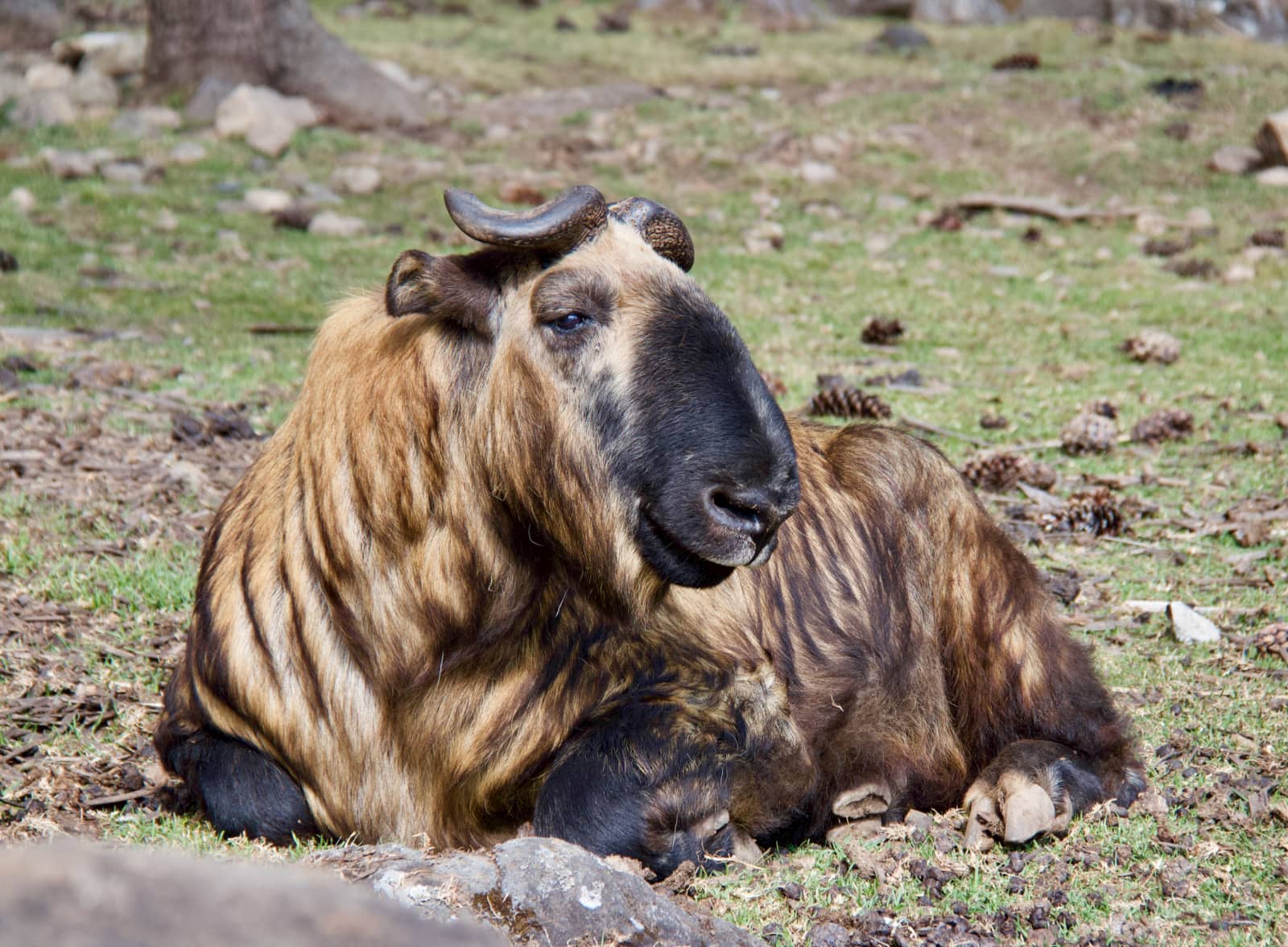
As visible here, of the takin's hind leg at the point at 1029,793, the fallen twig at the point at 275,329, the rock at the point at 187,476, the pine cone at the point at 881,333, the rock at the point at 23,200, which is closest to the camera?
A: the takin's hind leg at the point at 1029,793

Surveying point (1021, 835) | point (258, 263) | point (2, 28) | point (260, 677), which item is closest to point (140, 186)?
point (258, 263)

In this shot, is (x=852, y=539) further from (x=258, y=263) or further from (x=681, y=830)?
(x=258, y=263)

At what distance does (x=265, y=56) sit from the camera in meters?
16.0

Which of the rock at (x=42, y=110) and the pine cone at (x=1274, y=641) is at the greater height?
the pine cone at (x=1274, y=641)

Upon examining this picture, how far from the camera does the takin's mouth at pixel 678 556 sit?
3.27 meters

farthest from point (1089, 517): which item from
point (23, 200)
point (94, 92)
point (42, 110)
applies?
point (94, 92)

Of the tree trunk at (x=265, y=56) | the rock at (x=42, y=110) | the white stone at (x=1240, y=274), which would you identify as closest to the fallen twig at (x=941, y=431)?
the white stone at (x=1240, y=274)

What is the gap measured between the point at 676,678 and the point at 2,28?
1894cm

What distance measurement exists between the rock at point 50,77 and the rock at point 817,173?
8.47 meters

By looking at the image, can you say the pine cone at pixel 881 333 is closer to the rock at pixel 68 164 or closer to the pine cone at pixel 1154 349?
the pine cone at pixel 1154 349

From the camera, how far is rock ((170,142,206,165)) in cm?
1435

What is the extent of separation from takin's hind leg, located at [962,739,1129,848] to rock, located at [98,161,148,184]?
1187 cm

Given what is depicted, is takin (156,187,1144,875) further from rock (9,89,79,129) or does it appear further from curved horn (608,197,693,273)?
rock (9,89,79,129)

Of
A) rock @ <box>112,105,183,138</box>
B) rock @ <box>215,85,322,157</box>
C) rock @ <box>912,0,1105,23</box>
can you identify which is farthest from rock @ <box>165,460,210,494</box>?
rock @ <box>912,0,1105,23</box>
